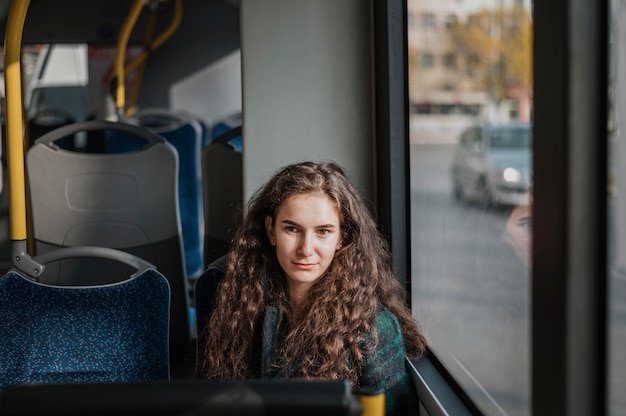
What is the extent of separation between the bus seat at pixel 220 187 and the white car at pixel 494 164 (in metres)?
0.96

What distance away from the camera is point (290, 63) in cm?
217

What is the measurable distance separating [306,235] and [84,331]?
599 millimetres

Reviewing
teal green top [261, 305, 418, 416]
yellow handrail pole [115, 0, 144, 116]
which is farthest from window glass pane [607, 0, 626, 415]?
yellow handrail pole [115, 0, 144, 116]

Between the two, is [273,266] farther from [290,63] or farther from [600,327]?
[600,327]

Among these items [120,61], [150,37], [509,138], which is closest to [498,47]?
[509,138]

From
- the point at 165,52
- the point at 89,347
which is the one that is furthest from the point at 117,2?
the point at 89,347

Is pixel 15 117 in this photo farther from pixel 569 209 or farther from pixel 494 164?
pixel 569 209

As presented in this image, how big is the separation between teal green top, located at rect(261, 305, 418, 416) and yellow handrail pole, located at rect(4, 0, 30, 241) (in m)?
0.89

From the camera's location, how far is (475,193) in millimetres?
1659

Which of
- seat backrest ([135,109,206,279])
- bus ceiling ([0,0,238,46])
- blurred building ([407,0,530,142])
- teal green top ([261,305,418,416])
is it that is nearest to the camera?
blurred building ([407,0,530,142])

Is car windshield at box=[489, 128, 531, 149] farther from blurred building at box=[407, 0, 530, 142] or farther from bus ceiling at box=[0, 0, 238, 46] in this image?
bus ceiling at box=[0, 0, 238, 46]

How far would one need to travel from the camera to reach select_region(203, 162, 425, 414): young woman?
166 cm

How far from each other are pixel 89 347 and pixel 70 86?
6.59m

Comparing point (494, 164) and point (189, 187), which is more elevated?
point (494, 164)
